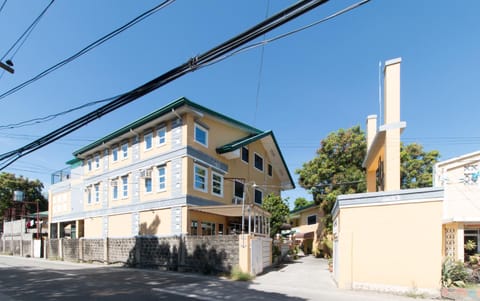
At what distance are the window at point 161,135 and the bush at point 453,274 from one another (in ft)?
51.2

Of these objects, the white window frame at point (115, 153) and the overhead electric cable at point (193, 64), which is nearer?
the overhead electric cable at point (193, 64)

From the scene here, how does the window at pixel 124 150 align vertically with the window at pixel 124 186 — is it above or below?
above

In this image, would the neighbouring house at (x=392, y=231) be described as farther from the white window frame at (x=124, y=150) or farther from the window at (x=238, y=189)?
the white window frame at (x=124, y=150)

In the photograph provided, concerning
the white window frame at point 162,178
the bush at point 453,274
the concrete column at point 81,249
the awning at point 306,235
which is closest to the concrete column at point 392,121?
the bush at point 453,274

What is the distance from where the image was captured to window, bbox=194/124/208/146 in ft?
64.6

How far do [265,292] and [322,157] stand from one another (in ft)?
57.7

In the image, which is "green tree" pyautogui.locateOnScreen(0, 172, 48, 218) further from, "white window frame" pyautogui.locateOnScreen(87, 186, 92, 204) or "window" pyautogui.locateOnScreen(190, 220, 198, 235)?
"window" pyautogui.locateOnScreen(190, 220, 198, 235)

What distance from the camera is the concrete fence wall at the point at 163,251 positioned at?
606 inches

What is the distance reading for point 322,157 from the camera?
2709cm

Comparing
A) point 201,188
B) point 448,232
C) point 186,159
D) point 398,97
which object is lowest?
point 448,232

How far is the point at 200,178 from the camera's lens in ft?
64.8

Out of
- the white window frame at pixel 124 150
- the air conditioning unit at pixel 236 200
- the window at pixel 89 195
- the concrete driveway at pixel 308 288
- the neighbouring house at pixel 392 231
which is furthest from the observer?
the window at pixel 89 195

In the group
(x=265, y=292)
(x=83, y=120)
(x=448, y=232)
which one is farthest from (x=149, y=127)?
(x=448, y=232)

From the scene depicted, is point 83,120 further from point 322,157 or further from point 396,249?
point 322,157
